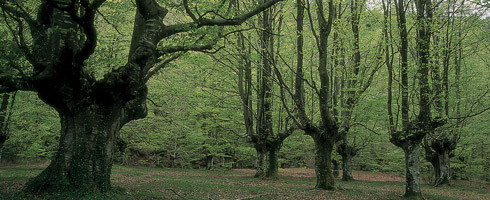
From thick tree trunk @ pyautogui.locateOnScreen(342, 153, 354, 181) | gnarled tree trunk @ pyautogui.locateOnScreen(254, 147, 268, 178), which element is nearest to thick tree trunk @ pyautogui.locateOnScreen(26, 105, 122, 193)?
gnarled tree trunk @ pyautogui.locateOnScreen(254, 147, 268, 178)

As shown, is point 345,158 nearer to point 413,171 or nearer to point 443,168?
point 443,168

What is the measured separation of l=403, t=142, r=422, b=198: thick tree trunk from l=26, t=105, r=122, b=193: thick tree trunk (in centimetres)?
1121

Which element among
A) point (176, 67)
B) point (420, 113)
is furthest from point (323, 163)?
point (176, 67)

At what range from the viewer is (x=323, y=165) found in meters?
13.1

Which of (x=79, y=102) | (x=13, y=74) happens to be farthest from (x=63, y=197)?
(x=13, y=74)

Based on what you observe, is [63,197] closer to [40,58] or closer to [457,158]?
[40,58]

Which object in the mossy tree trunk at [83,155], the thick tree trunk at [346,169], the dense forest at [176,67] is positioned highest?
the dense forest at [176,67]

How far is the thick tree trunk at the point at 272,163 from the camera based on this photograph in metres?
18.9

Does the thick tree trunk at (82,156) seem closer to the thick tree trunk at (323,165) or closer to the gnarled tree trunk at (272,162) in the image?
the thick tree trunk at (323,165)

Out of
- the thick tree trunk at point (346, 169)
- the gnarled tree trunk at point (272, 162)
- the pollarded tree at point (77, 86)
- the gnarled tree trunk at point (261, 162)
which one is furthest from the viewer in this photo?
the thick tree trunk at point (346, 169)

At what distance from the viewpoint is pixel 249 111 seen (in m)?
18.0

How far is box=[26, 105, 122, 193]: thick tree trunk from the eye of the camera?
768cm

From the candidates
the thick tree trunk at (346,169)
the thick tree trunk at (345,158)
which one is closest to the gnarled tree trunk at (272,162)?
the thick tree trunk at (345,158)

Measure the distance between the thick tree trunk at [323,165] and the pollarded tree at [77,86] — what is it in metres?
7.37
